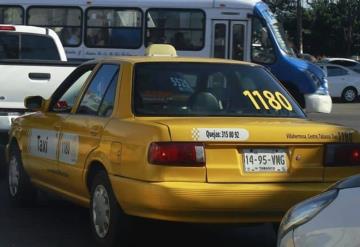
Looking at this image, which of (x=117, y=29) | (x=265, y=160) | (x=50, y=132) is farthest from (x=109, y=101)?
(x=117, y=29)

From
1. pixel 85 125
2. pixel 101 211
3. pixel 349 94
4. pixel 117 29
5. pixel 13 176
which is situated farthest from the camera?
pixel 349 94

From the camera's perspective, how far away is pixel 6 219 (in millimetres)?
7402

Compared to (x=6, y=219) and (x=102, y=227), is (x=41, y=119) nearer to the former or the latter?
(x=6, y=219)

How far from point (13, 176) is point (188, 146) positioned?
3.38 m

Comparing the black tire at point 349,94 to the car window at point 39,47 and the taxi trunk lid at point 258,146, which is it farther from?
the taxi trunk lid at point 258,146

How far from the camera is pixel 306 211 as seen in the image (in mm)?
3553

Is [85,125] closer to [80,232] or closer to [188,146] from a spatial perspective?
[80,232]

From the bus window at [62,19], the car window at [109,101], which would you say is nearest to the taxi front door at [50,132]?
the car window at [109,101]

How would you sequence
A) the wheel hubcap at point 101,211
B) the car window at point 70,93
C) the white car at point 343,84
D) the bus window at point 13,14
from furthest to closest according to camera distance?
the white car at point 343,84
the bus window at point 13,14
the car window at point 70,93
the wheel hubcap at point 101,211

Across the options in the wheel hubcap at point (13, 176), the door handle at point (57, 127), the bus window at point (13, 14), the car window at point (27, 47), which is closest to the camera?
the door handle at point (57, 127)

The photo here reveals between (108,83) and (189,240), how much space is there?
1.59 meters

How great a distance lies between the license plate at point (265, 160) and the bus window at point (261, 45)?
1251cm

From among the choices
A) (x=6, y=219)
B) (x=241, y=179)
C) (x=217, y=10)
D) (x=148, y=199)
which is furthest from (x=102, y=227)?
(x=217, y=10)

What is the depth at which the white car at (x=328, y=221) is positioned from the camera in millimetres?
3125
